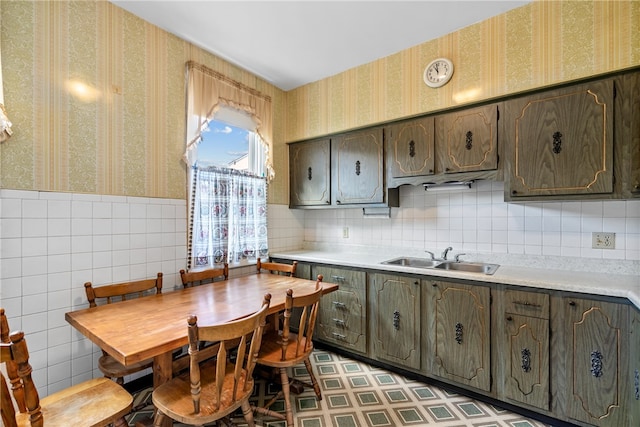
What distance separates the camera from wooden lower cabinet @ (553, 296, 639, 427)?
163 cm

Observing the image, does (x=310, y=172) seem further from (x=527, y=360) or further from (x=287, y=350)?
(x=527, y=360)

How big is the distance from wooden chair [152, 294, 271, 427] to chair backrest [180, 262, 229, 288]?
87cm

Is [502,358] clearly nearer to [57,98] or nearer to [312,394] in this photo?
[312,394]

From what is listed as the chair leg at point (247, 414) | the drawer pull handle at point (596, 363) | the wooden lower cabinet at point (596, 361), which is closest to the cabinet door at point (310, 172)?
the chair leg at point (247, 414)

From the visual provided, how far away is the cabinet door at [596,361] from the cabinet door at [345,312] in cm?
137

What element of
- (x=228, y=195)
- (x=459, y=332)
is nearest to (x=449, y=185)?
(x=459, y=332)

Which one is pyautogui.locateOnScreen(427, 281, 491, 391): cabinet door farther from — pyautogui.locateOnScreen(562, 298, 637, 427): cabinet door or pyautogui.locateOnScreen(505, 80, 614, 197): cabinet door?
pyautogui.locateOnScreen(505, 80, 614, 197): cabinet door

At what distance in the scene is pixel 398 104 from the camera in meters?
2.64

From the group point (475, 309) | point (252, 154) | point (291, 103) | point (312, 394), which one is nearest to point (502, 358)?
point (475, 309)

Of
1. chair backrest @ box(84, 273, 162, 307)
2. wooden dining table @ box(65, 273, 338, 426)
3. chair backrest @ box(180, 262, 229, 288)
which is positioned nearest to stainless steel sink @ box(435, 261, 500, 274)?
wooden dining table @ box(65, 273, 338, 426)

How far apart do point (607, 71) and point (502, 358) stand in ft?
6.28

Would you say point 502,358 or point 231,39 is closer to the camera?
point 502,358

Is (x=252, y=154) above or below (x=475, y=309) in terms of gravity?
above

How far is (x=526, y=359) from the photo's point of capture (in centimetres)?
188
